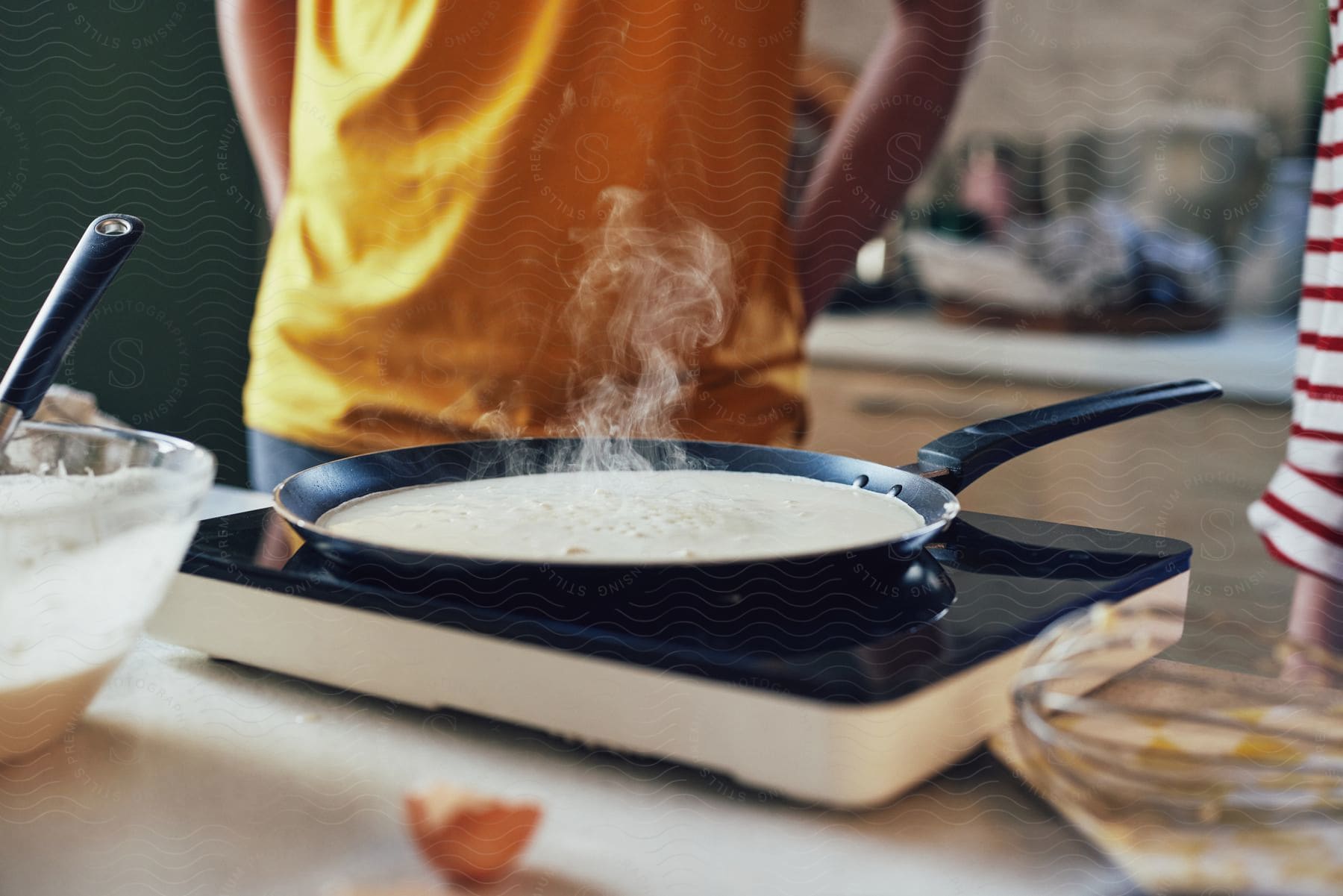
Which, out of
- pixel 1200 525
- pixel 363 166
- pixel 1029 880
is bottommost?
pixel 1200 525

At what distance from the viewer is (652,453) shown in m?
0.68

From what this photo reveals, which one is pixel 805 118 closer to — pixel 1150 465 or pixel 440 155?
pixel 1150 465

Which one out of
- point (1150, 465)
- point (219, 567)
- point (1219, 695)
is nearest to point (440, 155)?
point (219, 567)

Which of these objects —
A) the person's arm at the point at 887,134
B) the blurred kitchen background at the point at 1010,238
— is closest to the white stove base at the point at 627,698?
the person's arm at the point at 887,134

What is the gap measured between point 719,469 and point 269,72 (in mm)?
656

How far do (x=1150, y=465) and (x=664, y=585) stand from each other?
61.8 inches

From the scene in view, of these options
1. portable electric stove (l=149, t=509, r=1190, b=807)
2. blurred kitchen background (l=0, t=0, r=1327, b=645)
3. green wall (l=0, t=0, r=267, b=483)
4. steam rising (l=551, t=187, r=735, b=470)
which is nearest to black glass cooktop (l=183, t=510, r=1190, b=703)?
portable electric stove (l=149, t=509, r=1190, b=807)

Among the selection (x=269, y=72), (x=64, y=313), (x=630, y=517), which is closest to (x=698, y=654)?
(x=630, y=517)

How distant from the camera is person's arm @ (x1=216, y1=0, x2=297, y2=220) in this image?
3.51 feet

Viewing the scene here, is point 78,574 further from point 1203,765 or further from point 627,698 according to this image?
point 1203,765

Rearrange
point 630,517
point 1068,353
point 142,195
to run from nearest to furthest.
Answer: point 630,517, point 142,195, point 1068,353

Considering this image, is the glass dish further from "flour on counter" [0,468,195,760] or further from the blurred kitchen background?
the blurred kitchen background

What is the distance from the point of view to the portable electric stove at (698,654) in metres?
0.39

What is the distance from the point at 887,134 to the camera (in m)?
0.99
